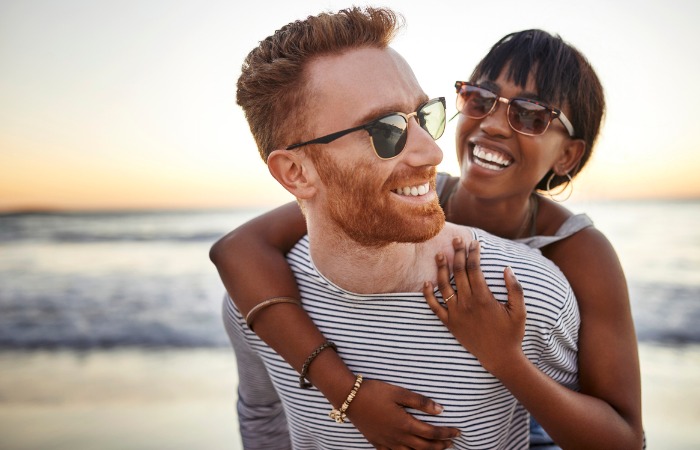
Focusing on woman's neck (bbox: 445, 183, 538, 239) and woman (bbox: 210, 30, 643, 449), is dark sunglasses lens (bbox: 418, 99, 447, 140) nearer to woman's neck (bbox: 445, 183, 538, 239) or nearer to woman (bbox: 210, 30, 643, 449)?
woman (bbox: 210, 30, 643, 449)

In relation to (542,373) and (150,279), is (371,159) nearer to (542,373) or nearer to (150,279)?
(542,373)

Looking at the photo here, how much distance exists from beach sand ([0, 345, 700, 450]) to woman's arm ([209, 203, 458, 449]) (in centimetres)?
283

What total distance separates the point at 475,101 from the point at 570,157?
2.16ft

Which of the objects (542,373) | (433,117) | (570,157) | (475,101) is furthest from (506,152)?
(542,373)

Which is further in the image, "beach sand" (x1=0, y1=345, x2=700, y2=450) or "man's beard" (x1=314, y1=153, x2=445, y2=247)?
"beach sand" (x1=0, y1=345, x2=700, y2=450)

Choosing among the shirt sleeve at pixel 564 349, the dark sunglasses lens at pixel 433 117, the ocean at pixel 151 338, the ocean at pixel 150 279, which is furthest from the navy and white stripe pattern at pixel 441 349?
the ocean at pixel 150 279

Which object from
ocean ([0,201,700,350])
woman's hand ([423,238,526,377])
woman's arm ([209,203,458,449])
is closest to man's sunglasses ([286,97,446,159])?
woman's hand ([423,238,526,377])

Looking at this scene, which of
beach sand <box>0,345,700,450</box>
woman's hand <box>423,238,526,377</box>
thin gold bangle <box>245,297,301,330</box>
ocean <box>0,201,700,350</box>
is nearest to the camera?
woman's hand <box>423,238,526,377</box>

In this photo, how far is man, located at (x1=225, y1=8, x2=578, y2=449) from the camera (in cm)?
220

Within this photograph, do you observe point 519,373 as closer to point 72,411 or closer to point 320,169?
point 320,169

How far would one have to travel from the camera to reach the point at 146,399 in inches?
226

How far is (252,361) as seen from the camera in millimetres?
3045

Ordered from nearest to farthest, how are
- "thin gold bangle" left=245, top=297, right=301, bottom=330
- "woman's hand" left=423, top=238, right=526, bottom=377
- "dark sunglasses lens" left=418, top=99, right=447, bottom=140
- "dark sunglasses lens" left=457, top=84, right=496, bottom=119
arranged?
"woman's hand" left=423, top=238, right=526, bottom=377 < "dark sunglasses lens" left=418, top=99, right=447, bottom=140 < "thin gold bangle" left=245, top=297, right=301, bottom=330 < "dark sunglasses lens" left=457, top=84, right=496, bottom=119

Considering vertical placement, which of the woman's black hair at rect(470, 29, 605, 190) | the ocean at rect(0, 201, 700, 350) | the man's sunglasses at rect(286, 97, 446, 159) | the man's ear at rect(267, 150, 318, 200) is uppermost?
the woman's black hair at rect(470, 29, 605, 190)
